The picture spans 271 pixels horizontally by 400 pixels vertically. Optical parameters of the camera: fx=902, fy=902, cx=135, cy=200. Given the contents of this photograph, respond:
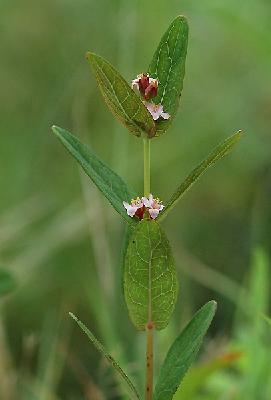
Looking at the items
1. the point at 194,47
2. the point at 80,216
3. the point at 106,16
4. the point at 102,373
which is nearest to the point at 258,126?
the point at 194,47

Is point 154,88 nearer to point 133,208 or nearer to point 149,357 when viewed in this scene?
point 133,208

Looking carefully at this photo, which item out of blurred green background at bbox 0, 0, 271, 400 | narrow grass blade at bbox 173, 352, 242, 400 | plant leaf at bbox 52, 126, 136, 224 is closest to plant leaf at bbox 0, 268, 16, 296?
blurred green background at bbox 0, 0, 271, 400

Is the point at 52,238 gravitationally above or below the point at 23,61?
below

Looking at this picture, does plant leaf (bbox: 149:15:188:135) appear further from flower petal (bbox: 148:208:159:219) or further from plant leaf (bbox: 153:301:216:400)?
plant leaf (bbox: 153:301:216:400)

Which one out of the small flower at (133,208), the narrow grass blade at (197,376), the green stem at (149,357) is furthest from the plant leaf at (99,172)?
the narrow grass blade at (197,376)

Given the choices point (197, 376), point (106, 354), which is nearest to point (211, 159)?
point (106, 354)

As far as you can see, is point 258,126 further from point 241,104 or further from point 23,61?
point 23,61

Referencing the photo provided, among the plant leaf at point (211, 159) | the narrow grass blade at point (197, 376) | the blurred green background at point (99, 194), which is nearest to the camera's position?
the plant leaf at point (211, 159)

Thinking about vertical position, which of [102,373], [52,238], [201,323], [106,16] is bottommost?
[201,323]

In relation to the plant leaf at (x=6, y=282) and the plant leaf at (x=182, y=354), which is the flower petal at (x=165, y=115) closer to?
the plant leaf at (x=182, y=354)
